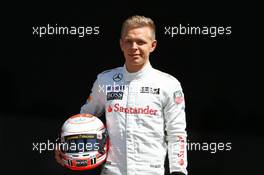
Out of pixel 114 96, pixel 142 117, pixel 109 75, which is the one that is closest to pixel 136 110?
pixel 142 117

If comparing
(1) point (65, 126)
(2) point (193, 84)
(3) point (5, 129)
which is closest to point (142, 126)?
(1) point (65, 126)

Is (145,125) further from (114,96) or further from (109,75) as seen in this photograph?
(109,75)

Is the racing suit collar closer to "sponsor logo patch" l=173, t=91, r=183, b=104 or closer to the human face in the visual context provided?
the human face

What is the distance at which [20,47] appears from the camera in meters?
5.54

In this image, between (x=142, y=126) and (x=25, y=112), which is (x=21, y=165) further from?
(x=142, y=126)

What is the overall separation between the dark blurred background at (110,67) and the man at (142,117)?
6.01 ft

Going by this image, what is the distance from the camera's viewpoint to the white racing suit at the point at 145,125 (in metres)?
3.53

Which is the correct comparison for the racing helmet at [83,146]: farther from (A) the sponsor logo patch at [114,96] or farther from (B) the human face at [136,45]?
(B) the human face at [136,45]

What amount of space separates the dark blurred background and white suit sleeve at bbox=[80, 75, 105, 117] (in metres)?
1.72

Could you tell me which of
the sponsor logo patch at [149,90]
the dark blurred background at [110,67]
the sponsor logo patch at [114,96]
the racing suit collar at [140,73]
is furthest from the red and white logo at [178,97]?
the dark blurred background at [110,67]

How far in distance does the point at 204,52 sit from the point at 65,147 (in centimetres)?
236

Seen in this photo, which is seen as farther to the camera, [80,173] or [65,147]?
[80,173]

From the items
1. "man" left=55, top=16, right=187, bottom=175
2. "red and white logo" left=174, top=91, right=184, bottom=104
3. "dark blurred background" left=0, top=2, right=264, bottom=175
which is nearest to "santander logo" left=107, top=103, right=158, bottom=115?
"man" left=55, top=16, right=187, bottom=175

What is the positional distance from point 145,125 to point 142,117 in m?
0.05
